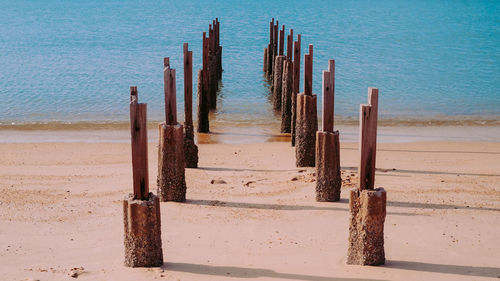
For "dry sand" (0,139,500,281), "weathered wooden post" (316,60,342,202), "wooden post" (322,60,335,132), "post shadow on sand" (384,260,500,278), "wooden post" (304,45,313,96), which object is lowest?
"post shadow on sand" (384,260,500,278)

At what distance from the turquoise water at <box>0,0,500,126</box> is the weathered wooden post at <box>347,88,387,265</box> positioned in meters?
11.8

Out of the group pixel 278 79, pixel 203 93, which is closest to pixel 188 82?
pixel 203 93

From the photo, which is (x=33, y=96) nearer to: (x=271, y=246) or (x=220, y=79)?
(x=220, y=79)

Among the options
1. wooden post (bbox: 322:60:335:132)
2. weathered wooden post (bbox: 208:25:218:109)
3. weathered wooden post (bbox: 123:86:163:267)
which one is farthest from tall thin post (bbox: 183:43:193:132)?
weathered wooden post (bbox: 208:25:218:109)

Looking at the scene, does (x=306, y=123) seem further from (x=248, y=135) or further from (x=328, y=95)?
(x=248, y=135)

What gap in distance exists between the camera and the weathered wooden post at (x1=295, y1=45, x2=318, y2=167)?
37.1 feet

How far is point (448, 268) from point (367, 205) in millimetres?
1113

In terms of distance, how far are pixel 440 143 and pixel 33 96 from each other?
48.0 ft

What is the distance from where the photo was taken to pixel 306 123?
11.5 metres

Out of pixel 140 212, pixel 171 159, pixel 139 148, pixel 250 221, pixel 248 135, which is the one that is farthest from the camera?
pixel 248 135

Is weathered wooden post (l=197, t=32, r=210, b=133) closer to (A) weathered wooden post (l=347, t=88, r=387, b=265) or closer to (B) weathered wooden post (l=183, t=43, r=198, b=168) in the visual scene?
(B) weathered wooden post (l=183, t=43, r=198, b=168)

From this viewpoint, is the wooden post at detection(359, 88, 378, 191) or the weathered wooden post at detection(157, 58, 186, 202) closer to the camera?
the wooden post at detection(359, 88, 378, 191)

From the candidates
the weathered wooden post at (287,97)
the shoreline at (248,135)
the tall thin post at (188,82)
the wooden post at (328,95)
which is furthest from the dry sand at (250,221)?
the weathered wooden post at (287,97)

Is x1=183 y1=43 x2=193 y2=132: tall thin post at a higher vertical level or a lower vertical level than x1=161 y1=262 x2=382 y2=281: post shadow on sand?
higher
